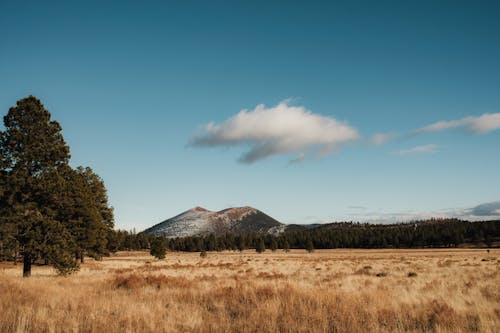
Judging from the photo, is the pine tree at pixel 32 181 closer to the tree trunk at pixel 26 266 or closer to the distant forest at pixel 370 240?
the tree trunk at pixel 26 266

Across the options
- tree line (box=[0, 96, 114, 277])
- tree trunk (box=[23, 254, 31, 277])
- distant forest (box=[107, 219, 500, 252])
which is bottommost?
distant forest (box=[107, 219, 500, 252])

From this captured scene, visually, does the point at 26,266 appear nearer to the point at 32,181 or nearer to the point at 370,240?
the point at 32,181

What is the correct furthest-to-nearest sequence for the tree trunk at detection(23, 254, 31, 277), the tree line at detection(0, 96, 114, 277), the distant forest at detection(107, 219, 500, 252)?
1. the distant forest at detection(107, 219, 500, 252)
2. the tree trunk at detection(23, 254, 31, 277)
3. the tree line at detection(0, 96, 114, 277)

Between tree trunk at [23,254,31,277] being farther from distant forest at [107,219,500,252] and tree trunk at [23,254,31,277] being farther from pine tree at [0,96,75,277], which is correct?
distant forest at [107,219,500,252]

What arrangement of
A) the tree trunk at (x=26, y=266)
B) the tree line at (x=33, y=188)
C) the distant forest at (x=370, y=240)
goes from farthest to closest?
the distant forest at (x=370, y=240), the tree trunk at (x=26, y=266), the tree line at (x=33, y=188)

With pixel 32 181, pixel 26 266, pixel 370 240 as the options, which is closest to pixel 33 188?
pixel 32 181

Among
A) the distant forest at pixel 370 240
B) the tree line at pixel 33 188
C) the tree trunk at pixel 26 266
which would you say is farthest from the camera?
the distant forest at pixel 370 240

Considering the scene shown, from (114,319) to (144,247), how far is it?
5878 inches

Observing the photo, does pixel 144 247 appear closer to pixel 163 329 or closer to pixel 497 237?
pixel 497 237

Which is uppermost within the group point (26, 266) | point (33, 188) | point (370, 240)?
point (33, 188)

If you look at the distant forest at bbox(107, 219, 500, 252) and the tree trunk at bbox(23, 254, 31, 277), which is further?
the distant forest at bbox(107, 219, 500, 252)

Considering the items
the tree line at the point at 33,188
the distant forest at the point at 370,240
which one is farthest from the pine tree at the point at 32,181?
the distant forest at the point at 370,240

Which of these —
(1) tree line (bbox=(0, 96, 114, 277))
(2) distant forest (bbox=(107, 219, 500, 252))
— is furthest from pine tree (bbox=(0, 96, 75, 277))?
(2) distant forest (bbox=(107, 219, 500, 252))

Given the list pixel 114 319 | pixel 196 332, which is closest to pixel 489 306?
pixel 196 332
